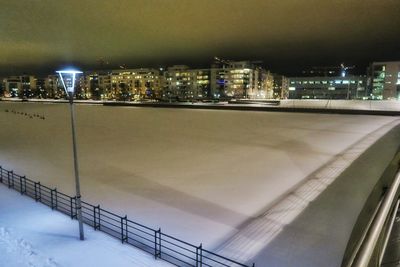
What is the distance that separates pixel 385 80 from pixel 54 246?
392 ft

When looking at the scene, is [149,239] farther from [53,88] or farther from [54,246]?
[53,88]

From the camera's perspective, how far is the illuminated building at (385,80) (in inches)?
3999

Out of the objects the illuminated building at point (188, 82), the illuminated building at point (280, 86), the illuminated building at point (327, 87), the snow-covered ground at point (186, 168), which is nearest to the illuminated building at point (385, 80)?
the illuminated building at point (327, 87)

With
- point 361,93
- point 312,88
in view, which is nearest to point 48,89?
point 312,88

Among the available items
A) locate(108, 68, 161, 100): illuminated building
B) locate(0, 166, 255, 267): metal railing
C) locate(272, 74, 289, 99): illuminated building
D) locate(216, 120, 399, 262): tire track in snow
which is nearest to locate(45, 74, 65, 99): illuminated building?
locate(108, 68, 161, 100): illuminated building

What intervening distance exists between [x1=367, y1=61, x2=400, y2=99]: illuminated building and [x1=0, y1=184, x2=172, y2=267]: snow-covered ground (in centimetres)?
11122

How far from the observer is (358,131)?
28.2 meters

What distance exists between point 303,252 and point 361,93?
444 ft

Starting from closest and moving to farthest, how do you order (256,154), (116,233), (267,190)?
(116,233) < (267,190) < (256,154)

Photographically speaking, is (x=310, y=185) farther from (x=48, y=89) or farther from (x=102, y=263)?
(x=48, y=89)

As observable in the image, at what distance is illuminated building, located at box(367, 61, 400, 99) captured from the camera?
101581 mm

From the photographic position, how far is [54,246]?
24.7 feet

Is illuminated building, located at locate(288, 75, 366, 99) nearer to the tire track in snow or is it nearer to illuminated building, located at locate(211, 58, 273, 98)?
illuminated building, located at locate(211, 58, 273, 98)

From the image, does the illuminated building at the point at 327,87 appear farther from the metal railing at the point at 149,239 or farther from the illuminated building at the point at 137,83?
the metal railing at the point at 149,239
